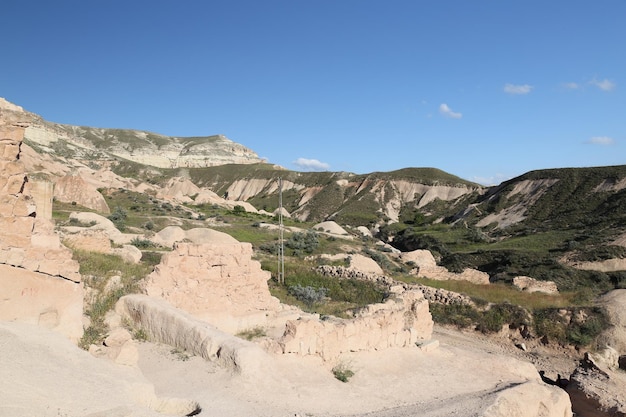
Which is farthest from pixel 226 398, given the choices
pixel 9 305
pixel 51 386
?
pixel 9 305

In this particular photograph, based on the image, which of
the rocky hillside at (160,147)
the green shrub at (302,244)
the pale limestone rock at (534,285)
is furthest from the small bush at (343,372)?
the rocky hillside at (160,147)

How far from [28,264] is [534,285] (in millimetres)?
23068

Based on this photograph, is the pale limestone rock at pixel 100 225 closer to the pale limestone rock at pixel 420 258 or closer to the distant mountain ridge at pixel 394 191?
the distant mountain ridge at pixel 394 191

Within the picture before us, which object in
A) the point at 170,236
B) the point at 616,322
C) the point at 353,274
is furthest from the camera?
the point at 170,236

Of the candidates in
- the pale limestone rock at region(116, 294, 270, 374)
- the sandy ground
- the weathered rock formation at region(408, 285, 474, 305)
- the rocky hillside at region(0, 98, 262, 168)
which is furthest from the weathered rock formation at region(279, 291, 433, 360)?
the rocky hillside at region(0, 98, 262, 168)

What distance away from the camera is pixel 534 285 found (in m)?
23.6

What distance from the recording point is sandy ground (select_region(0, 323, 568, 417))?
16.8 ft

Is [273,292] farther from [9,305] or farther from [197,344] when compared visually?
[9,305]

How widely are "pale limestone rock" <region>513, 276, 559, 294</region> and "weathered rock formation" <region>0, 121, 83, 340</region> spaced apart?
21749 mm

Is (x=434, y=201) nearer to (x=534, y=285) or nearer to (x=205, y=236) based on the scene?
(x=534, y=285)

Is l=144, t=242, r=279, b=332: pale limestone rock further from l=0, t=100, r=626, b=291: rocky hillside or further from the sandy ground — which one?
l=0, t=100, r=626, b=291: rocky hillside

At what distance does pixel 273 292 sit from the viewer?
17094mm

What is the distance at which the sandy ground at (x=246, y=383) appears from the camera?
5.13m

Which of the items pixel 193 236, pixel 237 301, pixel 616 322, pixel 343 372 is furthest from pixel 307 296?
pixel 193 236
